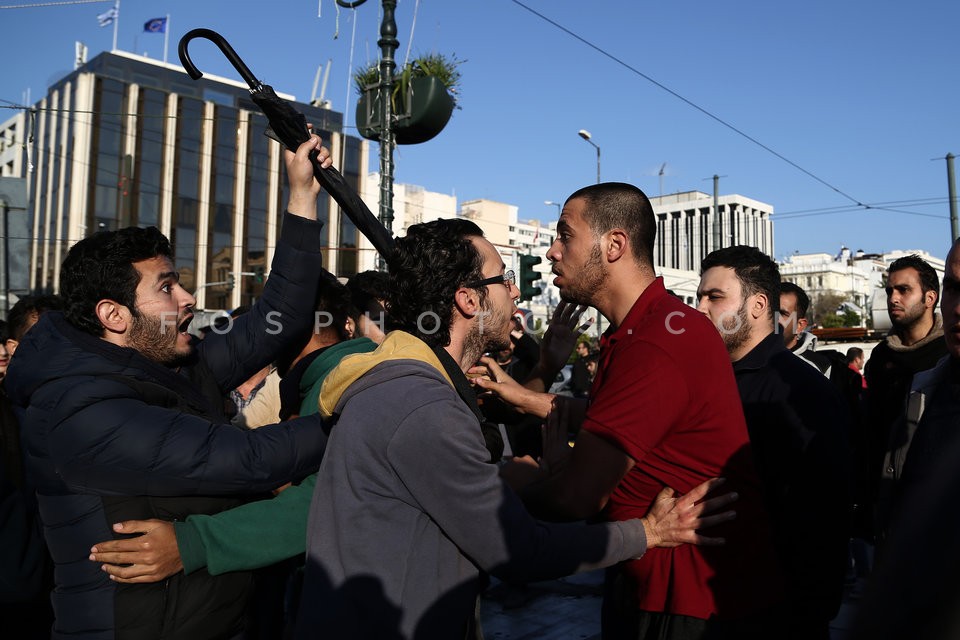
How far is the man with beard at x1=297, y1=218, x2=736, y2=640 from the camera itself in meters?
1.90

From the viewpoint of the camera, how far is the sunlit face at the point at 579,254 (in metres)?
2.60

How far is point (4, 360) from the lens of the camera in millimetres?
4723

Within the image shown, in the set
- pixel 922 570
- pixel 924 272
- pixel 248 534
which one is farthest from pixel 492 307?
pixel 924 272

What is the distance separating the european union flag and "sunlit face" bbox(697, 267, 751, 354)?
66856mm

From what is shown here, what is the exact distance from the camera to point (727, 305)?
3.57m

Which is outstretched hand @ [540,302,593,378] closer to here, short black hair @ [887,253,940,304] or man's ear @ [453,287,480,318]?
man's ear @ [453,287,480,318]

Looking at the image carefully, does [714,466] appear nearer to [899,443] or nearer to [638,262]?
[638,262]

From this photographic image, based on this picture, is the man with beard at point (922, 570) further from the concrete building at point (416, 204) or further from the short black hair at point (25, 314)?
the concrete building at point (416, 204)

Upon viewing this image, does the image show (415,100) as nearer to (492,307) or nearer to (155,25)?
(492,307)

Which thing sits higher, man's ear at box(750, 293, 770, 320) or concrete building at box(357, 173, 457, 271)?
concrete building at box(357, 173, 457, 271)

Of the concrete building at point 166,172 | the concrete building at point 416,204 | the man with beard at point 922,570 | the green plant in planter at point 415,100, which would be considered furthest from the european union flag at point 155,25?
the man with beard at point 922,570

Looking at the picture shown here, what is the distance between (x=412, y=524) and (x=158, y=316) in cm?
138

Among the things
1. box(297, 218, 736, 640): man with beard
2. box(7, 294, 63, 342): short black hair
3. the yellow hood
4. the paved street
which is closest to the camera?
box(297, 218, 736, 640): man with beard

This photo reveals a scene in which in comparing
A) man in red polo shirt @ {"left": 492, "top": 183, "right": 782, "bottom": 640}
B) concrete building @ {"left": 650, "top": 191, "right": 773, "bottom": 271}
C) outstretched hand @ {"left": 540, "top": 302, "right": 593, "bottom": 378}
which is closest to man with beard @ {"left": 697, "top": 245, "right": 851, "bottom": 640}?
man in red polo shirt @ {"left": 492, "top": 183, "right": 782, "bottom": 640}
